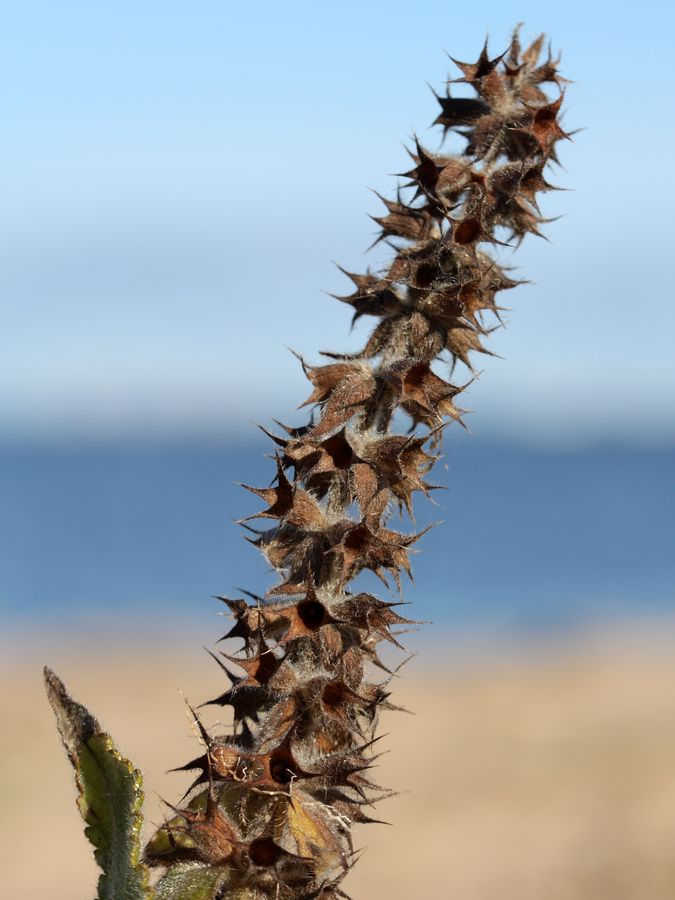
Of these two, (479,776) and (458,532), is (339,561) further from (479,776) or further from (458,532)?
(458,532)

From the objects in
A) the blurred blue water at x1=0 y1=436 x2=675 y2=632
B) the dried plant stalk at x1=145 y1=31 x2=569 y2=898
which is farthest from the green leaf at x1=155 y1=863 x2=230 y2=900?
the blurred blue water at x1=0 y1=436 x2=675 y2=632

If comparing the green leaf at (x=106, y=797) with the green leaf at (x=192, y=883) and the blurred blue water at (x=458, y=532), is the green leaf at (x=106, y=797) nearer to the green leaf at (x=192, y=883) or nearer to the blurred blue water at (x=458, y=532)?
the green leaf at (x=192, y=883)

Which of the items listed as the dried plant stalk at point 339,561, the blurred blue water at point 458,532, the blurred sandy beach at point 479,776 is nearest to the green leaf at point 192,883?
the dried plant stalk at point 339,561

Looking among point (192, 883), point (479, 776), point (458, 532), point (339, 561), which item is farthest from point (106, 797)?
point (458, 532)

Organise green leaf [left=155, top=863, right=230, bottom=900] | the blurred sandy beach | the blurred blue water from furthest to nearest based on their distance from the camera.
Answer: the blurred blue water < the blurred sandy beach < green leaf [left=155, top=863, right=230, bottom=900]

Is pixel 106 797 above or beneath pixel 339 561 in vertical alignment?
beneath

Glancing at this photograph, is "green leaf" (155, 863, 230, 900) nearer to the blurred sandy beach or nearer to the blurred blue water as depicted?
the blurred sandy beach
